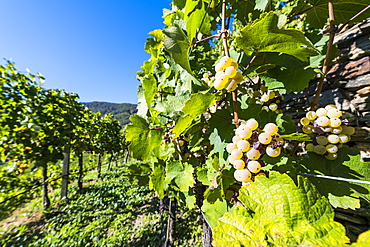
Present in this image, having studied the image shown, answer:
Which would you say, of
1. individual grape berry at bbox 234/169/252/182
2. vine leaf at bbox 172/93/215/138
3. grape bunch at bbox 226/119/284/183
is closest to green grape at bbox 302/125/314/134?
grape bunch at bbox 226/119/284/183

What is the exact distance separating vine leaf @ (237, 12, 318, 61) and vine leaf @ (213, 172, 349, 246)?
476 millimetres

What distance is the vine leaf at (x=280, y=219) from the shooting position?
41 cm

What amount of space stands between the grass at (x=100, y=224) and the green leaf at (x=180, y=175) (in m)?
2.31

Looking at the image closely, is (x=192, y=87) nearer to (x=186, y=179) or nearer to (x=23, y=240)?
(x=186, y=179)

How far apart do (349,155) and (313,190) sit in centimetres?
55

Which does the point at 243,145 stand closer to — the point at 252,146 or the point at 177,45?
the point at 252,146

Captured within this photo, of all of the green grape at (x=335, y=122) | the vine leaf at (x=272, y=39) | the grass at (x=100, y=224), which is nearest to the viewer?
the vine leaf at (x=272, y=39)

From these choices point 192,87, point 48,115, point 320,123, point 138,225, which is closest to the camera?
point 320,123

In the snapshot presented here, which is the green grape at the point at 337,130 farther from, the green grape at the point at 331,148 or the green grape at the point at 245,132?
the green grape at the point at 245,132

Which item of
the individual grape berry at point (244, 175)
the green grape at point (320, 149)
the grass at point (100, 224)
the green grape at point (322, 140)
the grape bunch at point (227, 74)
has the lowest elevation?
the grass at point (100, 224)

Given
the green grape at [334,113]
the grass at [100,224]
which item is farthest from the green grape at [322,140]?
the grass at [100,224]

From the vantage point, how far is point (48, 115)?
3.73m

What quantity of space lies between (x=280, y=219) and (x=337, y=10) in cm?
114

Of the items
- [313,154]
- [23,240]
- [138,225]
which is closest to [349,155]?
[313,154]
